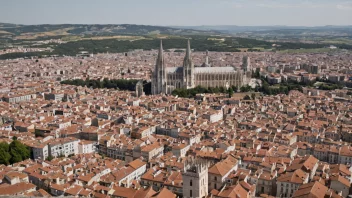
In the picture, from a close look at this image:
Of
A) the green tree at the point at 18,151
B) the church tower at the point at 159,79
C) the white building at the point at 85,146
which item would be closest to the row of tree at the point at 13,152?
the green tree at the point at 18,151

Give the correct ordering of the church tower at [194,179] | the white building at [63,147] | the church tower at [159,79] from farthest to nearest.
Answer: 1. the church tower at [159,79]
2. the white building at [63,147]
3. the church tower at [194,179]

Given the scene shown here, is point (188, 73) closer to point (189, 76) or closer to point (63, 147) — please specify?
point (189, 76)

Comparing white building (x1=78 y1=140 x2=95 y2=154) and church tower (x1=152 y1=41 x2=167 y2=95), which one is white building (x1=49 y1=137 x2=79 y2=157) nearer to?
white building (x1=78 y1=140 x2=95 y2=154)

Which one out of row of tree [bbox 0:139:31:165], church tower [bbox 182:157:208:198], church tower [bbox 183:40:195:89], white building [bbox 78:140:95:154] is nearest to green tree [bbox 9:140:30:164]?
row of tree [bbox 0:139:31:165]

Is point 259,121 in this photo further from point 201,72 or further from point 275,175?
point 201,72

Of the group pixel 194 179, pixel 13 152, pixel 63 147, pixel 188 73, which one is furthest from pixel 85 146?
pixel 188 73

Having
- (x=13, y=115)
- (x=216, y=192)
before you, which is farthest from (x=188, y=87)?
(x=216, y=192)

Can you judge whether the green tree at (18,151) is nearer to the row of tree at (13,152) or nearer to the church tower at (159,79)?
the row of tree at (13,152)
